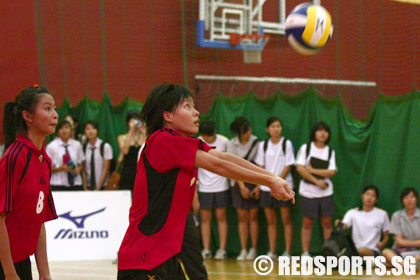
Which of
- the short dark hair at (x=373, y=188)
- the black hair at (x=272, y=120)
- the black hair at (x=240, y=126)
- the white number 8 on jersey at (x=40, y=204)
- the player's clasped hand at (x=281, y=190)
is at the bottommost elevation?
Result: the short dark hair at (x=373, y=188)

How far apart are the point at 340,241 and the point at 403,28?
3.40 m

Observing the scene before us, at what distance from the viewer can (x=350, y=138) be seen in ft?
31.0

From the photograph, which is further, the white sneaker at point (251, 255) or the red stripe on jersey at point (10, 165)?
the white sneaker at point (251, 255)

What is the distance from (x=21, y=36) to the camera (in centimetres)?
1300

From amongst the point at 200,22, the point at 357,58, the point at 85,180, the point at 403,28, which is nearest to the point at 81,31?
the point at 200,22

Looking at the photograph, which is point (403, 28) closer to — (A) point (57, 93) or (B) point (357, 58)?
(B) point (357, 58)

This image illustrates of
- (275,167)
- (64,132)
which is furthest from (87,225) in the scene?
(275,167)

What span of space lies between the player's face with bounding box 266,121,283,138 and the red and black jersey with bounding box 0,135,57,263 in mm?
6087

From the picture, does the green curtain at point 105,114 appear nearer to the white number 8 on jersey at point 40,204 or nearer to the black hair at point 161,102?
the white number 8 on jersey at point 40,204

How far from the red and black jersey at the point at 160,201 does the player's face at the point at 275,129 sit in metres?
6.16

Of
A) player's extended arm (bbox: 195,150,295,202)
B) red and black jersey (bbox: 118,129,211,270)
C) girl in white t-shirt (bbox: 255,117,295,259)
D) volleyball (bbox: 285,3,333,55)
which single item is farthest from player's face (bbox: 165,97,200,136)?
girl in white t-shirt (bbox: 255,117,295,259)

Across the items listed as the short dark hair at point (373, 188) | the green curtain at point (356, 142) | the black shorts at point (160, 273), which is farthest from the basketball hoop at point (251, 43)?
the black shorts at point (160, 273)

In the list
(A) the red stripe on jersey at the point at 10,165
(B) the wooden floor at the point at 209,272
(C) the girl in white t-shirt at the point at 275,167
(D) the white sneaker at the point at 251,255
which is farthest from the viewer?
(D) the white sneaker at the point at 251,255

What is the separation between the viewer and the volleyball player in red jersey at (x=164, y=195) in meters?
3.12
